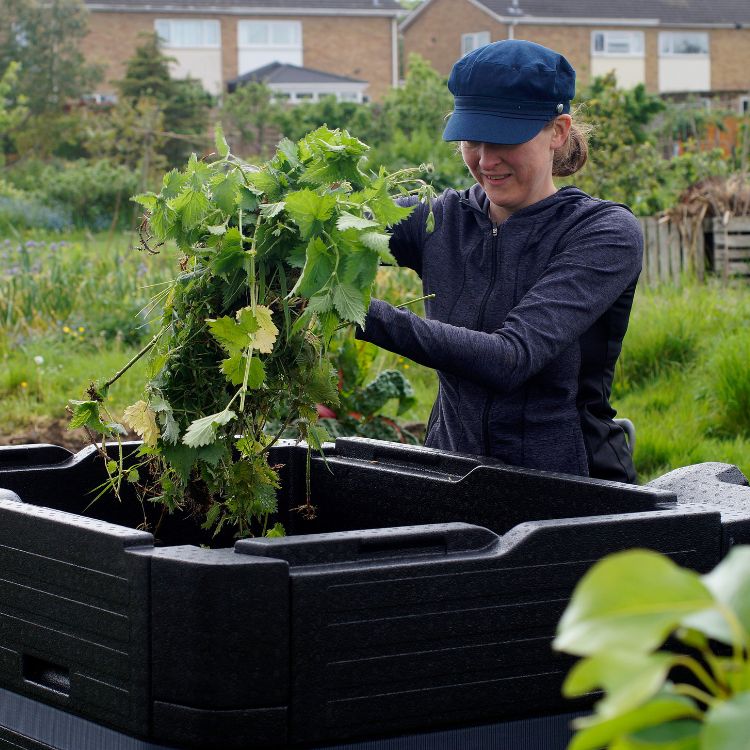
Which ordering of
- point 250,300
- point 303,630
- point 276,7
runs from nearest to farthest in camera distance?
point 303,630 → point 250,300 → point 276,7

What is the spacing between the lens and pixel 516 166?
2488mm

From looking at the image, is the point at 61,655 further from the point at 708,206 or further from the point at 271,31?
the point at 271,31

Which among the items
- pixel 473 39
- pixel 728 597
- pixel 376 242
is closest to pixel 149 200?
pixel 376 242

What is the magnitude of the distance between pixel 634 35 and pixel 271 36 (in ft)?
42.7

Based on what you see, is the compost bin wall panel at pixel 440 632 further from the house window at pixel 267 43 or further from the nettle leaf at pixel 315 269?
the house window at pixel 267 43

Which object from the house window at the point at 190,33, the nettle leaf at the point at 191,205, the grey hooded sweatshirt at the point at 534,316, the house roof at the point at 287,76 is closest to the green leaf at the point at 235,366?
the nettle leaf at the point at 191,205

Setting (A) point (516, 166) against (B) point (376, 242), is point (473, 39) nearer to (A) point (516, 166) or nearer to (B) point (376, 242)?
(A) point (516, 166)

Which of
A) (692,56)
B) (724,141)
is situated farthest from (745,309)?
(692,56)

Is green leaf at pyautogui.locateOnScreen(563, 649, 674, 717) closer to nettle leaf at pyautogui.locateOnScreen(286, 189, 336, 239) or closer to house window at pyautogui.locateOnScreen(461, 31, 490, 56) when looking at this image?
nettle leaf at pyautogui.locateOnScreen(286, 189, 336, 239)

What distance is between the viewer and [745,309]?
20.1ft

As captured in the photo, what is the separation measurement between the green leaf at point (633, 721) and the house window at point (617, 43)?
44806mm

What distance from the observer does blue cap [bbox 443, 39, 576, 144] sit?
2.40m

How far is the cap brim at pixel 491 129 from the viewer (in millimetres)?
2387

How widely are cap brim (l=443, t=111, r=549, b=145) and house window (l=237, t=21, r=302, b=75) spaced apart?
4244 centimetres
